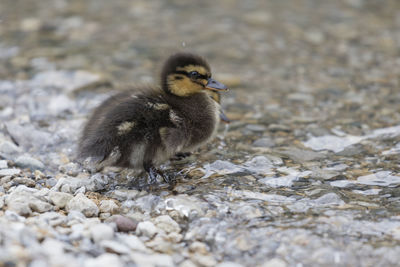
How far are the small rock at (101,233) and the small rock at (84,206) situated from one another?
331mm

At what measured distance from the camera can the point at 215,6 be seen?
7160 millimetres

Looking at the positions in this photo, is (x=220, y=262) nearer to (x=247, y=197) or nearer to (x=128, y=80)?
(x=247, y=197)

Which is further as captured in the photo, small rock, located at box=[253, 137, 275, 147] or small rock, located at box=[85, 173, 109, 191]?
small rock, located at box=[253, 137, 275, 147]

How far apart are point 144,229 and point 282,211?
A: 0.74 m

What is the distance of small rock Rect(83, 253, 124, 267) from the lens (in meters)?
2.18

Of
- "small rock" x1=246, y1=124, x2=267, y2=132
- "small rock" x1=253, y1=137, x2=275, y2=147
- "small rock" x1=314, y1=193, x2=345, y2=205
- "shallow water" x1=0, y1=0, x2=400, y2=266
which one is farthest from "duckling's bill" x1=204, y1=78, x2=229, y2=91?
"small rock" x1=314, y1=193, x2=345, y2=205

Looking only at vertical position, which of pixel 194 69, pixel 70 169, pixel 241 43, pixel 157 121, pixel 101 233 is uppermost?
pixel 194 69

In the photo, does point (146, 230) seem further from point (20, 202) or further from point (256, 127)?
point (256, 127)

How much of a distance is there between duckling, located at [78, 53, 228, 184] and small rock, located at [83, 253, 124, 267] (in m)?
0.88

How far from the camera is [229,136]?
3.89m

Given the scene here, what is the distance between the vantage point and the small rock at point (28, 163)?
3346 millimetres

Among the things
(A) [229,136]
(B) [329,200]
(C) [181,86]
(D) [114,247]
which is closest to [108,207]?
(D) [114,247]

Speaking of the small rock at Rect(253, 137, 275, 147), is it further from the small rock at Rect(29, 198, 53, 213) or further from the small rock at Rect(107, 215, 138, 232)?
the small rock at Rect(29, 198, 53, 213)

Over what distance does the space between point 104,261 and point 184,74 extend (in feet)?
4.99
